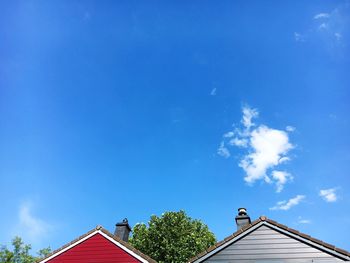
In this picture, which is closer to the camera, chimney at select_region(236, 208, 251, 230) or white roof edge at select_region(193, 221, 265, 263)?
white roof edge at select_region(193, 221, 265, 263)

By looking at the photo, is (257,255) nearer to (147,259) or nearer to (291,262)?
(291,262)

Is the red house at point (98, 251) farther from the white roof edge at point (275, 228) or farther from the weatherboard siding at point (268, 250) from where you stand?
the weatherboard siding at point (268, 250)

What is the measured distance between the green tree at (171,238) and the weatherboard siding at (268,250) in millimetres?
16775

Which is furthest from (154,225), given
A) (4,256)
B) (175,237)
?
(4,256)

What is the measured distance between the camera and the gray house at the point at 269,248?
31.4 ft

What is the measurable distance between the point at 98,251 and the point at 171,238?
16626 mm

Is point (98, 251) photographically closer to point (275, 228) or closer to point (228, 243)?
point (228, 243)

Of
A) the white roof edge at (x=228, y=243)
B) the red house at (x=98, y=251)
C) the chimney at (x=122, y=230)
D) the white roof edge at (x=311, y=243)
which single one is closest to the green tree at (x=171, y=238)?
the chimney at (x=122, y=230)

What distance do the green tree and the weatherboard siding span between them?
16775 millimetres

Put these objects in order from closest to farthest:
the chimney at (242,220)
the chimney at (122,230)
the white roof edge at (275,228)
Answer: the white roof edge at (275,228), the chimney at (242,220), the chimney at (122,230)

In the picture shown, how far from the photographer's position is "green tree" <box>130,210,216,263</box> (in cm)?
2580

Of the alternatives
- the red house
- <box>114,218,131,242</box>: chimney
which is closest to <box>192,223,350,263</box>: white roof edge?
the red house

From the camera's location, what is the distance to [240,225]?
11.6m

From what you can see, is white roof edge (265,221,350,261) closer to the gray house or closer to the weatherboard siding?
the gray house
